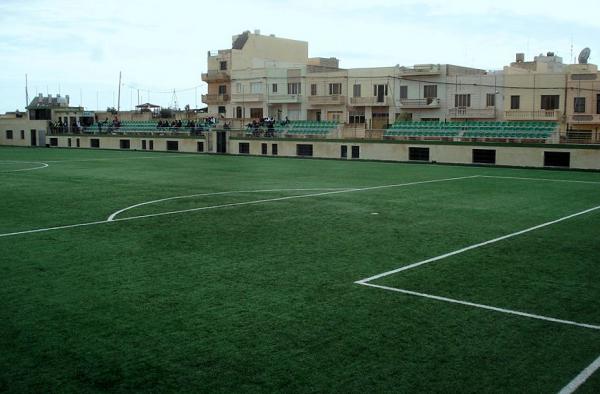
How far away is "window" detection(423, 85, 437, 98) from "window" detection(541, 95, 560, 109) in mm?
11586

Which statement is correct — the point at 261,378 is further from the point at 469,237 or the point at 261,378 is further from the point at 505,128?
the point at 505,128

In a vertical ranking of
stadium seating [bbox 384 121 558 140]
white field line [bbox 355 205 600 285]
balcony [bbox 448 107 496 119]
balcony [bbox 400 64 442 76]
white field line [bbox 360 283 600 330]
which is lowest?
white field line [bbox 360 283 600 330]

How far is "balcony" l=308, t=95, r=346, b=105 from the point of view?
247 ft

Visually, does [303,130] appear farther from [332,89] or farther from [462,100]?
[332,89]

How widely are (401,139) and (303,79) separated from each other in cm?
3442

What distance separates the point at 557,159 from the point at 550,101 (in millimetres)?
26352

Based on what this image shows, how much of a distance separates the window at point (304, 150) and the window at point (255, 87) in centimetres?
3361

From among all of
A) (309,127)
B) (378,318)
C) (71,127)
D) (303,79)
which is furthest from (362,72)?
(378,318)

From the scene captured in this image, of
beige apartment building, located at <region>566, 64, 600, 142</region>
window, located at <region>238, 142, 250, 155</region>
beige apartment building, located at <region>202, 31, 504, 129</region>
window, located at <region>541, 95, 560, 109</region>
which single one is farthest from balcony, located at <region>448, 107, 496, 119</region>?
window, located at <region>238, 142, 250, 155</region>

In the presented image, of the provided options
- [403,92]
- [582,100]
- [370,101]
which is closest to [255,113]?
[370,101]

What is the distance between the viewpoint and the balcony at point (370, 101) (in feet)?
237

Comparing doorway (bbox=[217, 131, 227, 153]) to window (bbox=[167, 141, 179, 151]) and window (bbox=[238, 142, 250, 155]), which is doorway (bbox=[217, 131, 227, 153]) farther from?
window (bbox=[167, 141, 179, 151])

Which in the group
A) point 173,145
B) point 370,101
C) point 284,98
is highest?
point 284,98

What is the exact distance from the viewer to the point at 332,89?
77438 mm
